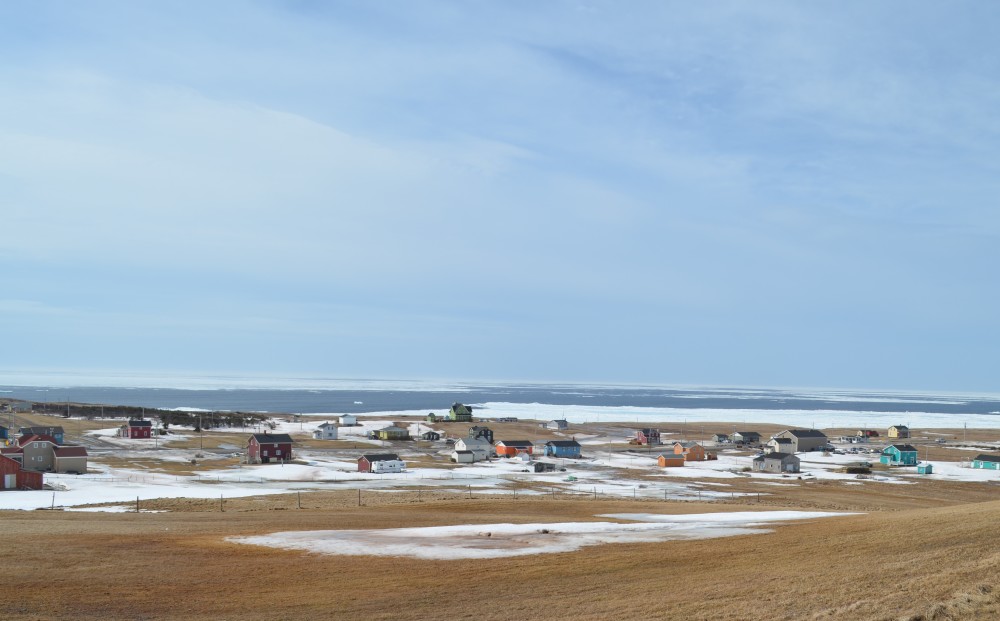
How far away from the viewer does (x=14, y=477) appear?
2459 inches

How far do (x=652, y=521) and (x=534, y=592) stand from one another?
2076 cm

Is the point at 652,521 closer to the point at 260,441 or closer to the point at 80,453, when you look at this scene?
the point at 80,453

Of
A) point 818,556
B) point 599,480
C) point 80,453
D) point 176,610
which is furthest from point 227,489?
point 818,556

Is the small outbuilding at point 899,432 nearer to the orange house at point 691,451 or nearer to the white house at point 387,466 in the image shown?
the orange house at point 691,451

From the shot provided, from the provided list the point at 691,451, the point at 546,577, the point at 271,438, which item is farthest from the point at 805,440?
the point at 546,577

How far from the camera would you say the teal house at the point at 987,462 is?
96031 millimetres

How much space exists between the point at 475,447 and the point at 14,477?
181 ft

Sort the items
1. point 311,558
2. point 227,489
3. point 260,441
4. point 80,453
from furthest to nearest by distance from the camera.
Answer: point 260,441 → point 80,453 → point 227,489 → point 311,558

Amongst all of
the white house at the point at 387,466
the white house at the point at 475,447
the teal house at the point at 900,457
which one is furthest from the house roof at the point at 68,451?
the teal house at the point at 900,457

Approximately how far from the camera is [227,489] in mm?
65562

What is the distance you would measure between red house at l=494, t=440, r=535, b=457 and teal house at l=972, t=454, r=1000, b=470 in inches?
2173

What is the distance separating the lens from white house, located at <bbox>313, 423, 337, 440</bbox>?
129 m

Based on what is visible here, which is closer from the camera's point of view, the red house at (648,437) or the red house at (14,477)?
the red house at (14,477)

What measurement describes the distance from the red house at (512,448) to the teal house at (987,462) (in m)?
55.2
